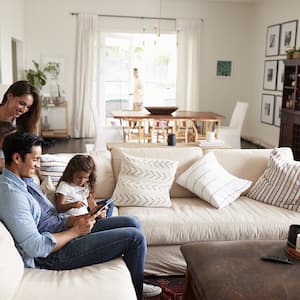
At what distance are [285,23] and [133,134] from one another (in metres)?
3.37

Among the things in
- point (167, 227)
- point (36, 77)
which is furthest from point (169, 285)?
point (36, 77)

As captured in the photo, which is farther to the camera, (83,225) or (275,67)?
(275,67)

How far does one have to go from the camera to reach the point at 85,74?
778cm

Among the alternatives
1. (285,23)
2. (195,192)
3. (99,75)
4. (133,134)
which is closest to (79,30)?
(99,75)

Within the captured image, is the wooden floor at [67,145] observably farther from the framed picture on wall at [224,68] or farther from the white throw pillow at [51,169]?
the white throw pillow at [51,169]

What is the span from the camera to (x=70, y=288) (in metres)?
1.68

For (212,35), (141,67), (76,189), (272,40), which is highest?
(212,35)

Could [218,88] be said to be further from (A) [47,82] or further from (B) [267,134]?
(A) [47,82]

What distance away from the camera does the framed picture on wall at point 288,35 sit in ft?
21.8

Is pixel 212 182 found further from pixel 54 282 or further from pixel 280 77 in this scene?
pixel 280 77

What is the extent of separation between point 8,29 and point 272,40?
474cm

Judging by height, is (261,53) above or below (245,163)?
above

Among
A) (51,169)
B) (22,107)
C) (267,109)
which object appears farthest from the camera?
(267,109)

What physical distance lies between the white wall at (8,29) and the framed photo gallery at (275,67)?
15.4ft
